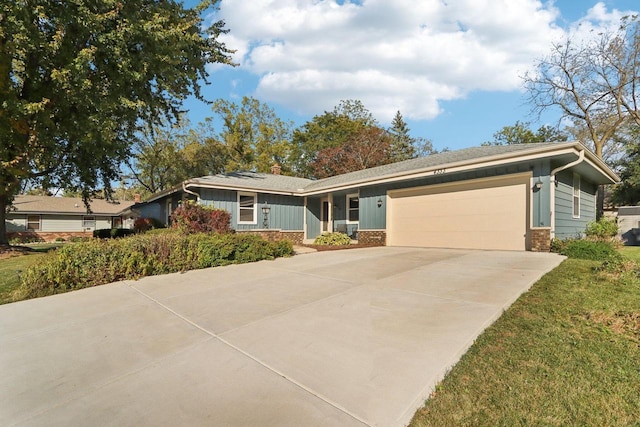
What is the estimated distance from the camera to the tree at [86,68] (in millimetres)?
8219

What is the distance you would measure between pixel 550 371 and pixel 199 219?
862 cm

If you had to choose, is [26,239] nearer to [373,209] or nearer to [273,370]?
[373,209]

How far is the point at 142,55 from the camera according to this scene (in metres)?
9.43

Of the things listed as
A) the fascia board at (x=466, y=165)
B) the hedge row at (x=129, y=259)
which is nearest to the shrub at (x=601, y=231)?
the fascia board at (x=466, y=165)

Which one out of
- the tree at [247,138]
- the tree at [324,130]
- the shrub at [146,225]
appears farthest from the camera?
the tree at [324,130]

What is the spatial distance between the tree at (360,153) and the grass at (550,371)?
21.9 meters

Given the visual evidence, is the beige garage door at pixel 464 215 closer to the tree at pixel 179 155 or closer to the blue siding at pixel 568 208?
the blue siding at pixel 568 208

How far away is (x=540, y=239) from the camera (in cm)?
784

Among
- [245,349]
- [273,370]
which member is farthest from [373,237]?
[273,370]

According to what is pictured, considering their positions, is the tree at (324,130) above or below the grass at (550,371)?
above

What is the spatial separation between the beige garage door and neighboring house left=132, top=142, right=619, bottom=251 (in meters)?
0.03

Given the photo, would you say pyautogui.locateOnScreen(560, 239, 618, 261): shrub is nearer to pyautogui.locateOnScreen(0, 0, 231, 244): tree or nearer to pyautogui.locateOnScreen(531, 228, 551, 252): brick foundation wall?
pyautogui.locateOnScreen(531, 228, 551, 252): brick foundation wall

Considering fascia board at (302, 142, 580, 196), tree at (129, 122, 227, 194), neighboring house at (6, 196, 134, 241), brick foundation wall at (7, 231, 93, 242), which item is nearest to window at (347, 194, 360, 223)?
fascia board at (302, 142, 580, 196)

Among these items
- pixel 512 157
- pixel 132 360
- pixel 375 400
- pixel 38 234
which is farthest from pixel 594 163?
pixel 38 234
